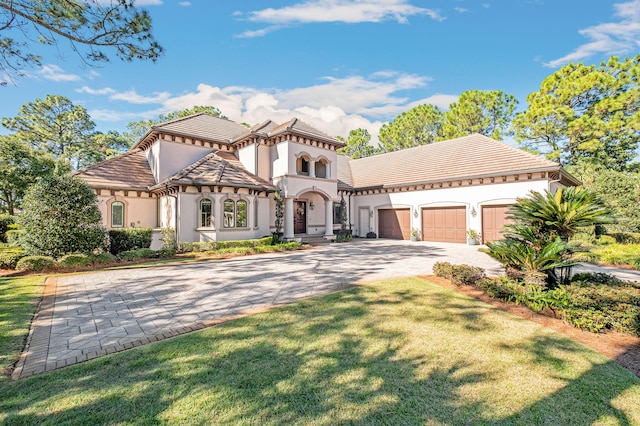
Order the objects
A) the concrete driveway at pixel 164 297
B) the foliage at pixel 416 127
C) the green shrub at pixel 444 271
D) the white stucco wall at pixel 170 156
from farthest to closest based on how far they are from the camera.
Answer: the foliage at pixel 416 127
the white stucco wall at pixel 170 156
the green shrub at pixel 444 271
the concrete driveway at pixel 164 297

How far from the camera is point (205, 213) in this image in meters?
14.8

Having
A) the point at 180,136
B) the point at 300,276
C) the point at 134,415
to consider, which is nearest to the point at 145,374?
the point at 134,415

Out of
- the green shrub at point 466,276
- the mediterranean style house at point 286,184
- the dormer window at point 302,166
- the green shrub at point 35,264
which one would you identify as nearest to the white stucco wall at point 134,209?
the mediterranean style house at point 286,184

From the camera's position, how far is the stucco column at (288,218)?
17258 millimetres

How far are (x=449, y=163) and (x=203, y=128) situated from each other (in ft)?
54.5

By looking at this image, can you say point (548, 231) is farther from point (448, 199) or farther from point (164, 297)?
point (448, 199)

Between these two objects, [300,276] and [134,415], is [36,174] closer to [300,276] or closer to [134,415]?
[300,276]

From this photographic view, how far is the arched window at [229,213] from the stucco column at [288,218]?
3280mm

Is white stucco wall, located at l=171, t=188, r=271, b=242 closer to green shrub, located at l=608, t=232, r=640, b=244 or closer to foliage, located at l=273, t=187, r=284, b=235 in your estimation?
foliage, located at l=273, t=187, r=284, b=235

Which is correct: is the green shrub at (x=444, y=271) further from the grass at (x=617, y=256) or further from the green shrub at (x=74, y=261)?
the green shrub at (x=74, y=261)

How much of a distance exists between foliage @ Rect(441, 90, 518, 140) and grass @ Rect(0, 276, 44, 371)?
118 ft

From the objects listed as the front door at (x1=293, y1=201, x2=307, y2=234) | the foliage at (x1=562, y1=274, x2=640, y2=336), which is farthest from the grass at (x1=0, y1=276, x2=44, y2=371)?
the front door at (x1=293, y1=201, x2=307, y2=234)

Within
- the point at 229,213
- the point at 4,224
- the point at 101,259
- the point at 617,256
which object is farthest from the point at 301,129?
the point at 4,224

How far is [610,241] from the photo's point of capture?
44.7 feet
